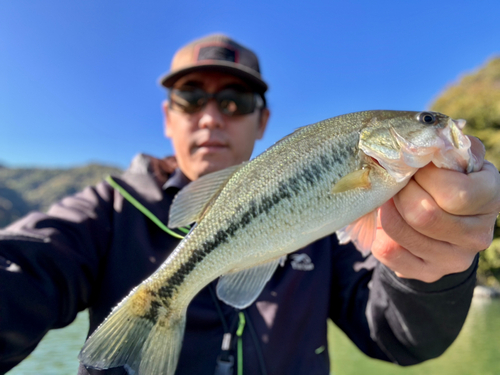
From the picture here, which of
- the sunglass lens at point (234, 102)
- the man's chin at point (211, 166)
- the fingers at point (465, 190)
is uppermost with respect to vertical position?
the sunglass lens at point (234, 102)

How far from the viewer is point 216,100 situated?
10.8 feet

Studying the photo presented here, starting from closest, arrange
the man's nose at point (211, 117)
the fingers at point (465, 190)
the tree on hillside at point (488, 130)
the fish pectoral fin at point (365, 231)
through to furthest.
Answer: the fingers at point (465, 190), the fish pectoral fin at point (365, 231), the man's nose at point (211, 117), the tree on hillside at point (488, 130)

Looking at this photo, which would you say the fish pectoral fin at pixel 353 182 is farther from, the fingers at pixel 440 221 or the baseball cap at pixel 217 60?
the baseball cap at pixel 217 60

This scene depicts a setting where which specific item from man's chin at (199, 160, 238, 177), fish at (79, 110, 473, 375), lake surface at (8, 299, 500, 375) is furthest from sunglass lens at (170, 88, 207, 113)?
lake surface at (8, 299, 500, 375)

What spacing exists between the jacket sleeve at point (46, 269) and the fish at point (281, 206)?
0.86 meters

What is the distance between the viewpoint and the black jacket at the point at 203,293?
206 centimetres

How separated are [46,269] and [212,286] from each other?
1171 millimetres

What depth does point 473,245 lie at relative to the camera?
63.1 inches

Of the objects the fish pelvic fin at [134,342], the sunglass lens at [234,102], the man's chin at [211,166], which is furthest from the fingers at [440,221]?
the sunglass lens at [234,102]

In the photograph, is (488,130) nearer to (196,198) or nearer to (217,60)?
(217,60)

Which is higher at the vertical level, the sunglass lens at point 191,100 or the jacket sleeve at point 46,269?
the sunglass lens at point 191,100

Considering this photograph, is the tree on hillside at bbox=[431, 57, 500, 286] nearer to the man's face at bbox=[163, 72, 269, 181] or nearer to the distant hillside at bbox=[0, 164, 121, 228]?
the man's face at bbox=[163, 72, 269, 181]

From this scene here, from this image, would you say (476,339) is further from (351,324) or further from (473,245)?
(473,245)

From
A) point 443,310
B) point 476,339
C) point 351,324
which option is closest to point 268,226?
point 443,310
